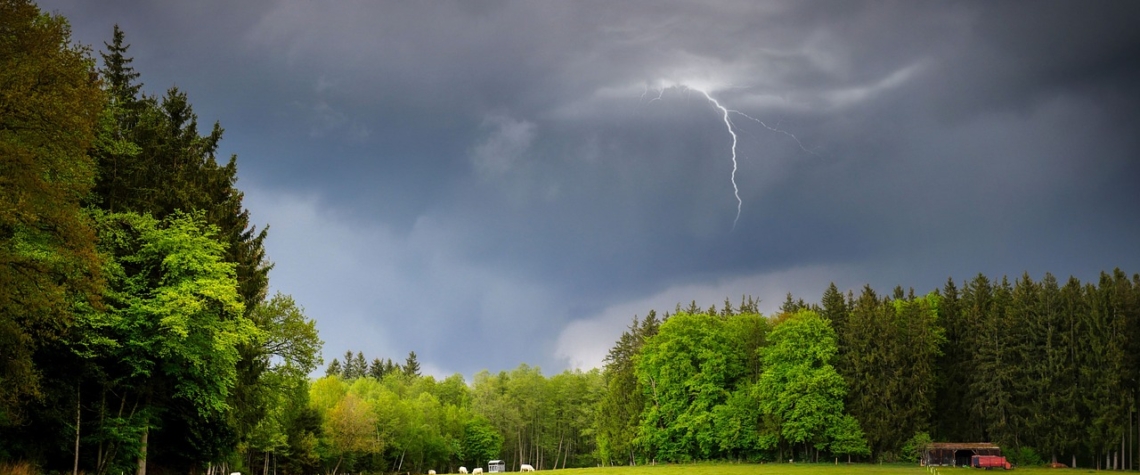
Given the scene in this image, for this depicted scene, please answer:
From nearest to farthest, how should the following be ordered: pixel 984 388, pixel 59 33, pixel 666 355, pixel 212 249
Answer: pixel 59 33 < pixel 212 249 < pixel 984 388 < pixel 666 355

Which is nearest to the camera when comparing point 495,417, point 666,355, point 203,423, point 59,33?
point 59,33

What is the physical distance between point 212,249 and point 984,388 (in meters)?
71.6

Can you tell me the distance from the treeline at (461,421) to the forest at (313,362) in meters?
0.42

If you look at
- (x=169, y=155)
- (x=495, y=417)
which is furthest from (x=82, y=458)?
(x=495, y=417)

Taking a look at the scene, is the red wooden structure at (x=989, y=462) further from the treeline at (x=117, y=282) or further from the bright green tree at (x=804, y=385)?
the treeline at (x=117, y=282)

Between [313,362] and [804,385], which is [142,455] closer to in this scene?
[313,362]

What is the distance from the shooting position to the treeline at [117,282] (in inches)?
868

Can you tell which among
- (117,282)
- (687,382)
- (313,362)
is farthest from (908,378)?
(117,282)

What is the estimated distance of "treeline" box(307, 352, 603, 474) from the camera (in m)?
90.2

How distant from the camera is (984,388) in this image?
77562mm

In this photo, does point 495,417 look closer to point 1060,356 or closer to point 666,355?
point 666,355

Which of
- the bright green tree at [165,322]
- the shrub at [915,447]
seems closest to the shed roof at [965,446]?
the shrub at [915,447]

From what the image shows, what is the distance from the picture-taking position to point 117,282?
3222 centimetres

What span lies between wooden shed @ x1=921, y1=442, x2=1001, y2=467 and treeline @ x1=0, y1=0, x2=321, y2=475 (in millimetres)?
55707
